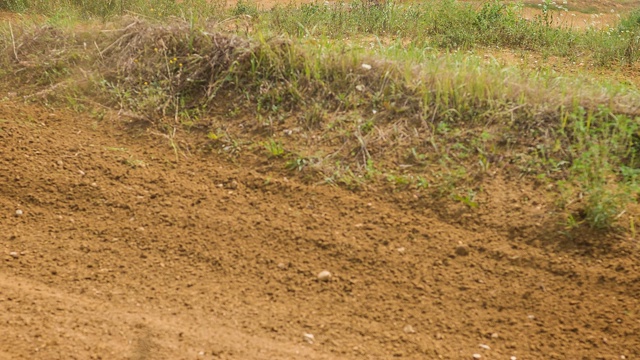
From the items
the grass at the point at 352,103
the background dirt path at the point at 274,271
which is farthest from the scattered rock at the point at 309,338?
the grass at the point at 352,103

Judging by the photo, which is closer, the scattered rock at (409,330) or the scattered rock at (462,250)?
the scattered rock at (409,330)

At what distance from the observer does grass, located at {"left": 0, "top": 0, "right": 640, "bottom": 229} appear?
379 centimetres

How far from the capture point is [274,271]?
3361mm

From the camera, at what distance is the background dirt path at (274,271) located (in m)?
2.96

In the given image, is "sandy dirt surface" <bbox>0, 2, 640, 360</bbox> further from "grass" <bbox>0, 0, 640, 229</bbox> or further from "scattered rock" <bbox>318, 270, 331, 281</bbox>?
"grass" <bbox>0, 0, 640, 229</bbox>

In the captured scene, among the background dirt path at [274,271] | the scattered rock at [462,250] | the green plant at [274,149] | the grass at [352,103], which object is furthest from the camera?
the green plant at [274,149]

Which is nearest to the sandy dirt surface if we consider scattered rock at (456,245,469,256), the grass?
scattered rock at (456,245,469,256)

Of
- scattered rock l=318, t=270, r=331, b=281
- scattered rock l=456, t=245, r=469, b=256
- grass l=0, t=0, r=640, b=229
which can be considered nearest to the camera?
scattered rock l=318, t=270, r=331, b=281

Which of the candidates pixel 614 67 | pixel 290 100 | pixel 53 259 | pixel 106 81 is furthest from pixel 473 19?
pixel 53 259

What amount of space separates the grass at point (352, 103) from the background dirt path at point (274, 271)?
215mm

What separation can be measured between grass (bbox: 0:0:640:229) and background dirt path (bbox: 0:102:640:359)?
0.22m

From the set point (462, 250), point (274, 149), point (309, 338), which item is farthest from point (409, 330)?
point (274, 149)

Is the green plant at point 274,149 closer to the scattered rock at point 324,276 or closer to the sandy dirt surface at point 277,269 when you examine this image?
the sandy dirt surface at point 277,269

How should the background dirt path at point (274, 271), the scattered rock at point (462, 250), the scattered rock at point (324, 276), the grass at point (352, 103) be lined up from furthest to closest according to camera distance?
the grass at point (352, 103) → the scattered rock at point (462, 250) → the scattered rock at point (324, 276) → the background dirt path at point (274, 271)
